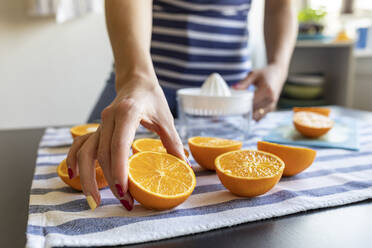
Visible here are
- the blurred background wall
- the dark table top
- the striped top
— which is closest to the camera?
the dark table top

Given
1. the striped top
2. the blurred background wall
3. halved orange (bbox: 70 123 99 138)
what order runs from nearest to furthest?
halved orange (bbox: 70 123 99 138) → the striped top → the blurred background wall

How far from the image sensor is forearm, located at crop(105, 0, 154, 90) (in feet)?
1.74

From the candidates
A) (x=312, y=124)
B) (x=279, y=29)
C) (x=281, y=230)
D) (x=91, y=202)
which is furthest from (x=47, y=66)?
(x=281, y=230)

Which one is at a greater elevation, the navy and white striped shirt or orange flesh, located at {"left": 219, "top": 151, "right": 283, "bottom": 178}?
the navy and white striped shirt

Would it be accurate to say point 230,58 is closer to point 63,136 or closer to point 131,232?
point 63,136

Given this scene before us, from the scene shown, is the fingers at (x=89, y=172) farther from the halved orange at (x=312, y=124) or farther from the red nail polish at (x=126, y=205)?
the halved orange at (x=312, y=124)

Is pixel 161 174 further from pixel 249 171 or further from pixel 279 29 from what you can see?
pixel 279 29

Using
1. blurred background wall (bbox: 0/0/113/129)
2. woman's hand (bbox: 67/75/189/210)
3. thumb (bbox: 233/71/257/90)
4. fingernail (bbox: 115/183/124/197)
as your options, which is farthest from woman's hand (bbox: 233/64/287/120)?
blurred background wall (bbox: 0/0/113/129)

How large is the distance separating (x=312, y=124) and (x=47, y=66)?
1.88 m

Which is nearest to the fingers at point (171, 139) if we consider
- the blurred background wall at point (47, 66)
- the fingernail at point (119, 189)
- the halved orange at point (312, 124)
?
the fingernail at point (119, 189)

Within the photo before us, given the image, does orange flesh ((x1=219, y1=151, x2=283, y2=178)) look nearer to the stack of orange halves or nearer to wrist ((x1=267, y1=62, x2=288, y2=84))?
the stack of orange halves

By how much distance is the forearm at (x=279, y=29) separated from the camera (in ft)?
3.39

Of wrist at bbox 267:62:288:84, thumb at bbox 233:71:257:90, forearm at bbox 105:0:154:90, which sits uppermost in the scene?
forearm at bbox 105:0:154:90

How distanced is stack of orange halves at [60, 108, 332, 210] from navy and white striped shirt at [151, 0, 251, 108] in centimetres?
47
